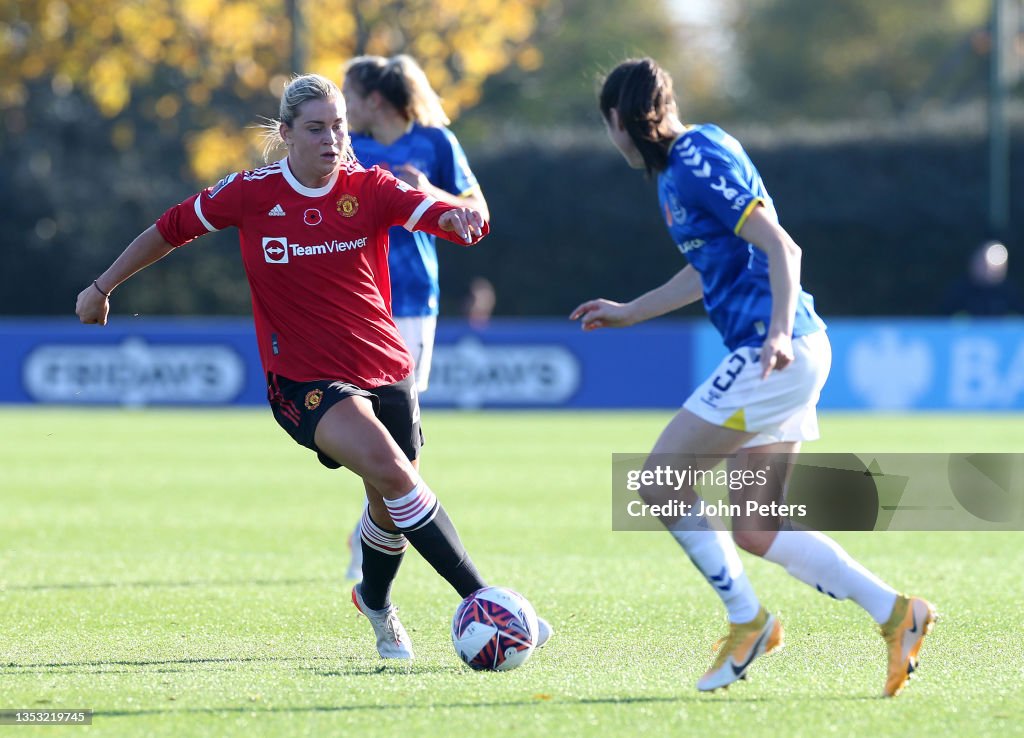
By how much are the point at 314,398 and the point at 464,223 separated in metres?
0.84

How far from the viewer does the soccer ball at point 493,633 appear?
5.83 metres

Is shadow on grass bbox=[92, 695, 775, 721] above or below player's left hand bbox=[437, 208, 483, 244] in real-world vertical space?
below

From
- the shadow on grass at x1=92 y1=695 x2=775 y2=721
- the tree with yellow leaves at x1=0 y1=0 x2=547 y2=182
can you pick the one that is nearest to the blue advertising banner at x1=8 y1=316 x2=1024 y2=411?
the tree with yellow leaves at x1=0 y1=0 x2=547 y2=182

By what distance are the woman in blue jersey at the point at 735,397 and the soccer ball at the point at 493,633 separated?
73 centimetres

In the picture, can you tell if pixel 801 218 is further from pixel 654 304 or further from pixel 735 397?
pixel 735 397

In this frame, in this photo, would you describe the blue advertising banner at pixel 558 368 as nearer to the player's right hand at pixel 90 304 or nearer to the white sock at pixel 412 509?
the player's right hand at pixel 90 304

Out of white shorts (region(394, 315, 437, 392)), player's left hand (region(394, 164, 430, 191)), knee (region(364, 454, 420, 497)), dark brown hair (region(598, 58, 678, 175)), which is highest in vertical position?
dark brown hair (region(598, 58, 678, 175))

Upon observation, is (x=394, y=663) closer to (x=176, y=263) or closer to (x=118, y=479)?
(x=118, y=479)

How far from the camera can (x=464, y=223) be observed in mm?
5824

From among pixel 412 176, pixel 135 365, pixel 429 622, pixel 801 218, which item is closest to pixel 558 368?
pixel 135 365

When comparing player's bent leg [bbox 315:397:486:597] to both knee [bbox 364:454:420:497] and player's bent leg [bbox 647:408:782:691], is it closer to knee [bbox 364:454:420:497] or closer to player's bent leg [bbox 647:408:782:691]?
knee [bbox 364:454:420:497]

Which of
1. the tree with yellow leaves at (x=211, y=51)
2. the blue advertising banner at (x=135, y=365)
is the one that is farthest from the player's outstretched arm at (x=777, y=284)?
the tree with yellow leaves at (x=211, y=51)

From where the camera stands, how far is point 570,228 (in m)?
30.9

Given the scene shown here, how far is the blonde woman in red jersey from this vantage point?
5.91m
